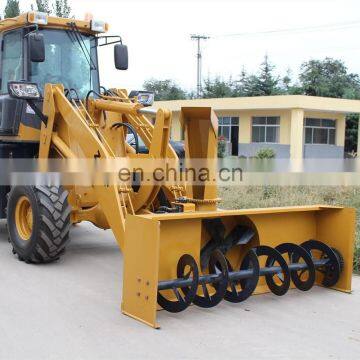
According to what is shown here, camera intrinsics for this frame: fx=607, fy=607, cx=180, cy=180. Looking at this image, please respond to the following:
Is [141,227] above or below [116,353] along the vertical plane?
above

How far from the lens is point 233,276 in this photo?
593cm

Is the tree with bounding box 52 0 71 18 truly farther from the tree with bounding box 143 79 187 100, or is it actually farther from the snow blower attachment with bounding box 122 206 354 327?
the tree with bounding box 143 79 187 100

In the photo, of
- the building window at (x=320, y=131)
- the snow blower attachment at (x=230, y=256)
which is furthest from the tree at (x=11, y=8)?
the snow blower attachment at (x=230, y=256)

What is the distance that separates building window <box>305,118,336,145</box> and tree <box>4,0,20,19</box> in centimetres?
1748

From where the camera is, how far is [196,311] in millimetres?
5953

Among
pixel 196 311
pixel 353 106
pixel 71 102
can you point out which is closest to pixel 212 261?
pixel 196 311

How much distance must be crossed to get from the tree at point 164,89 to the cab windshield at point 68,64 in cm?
4823

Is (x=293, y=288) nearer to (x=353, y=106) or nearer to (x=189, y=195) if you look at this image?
(x=189, y=195)

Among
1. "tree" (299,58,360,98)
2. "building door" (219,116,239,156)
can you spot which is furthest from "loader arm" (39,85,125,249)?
"tree" (299,58,360,98)

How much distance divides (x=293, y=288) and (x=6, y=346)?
3301 mm

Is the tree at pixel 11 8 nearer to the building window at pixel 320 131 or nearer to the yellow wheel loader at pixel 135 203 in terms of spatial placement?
the yellow wheel loader at pixel 135 203

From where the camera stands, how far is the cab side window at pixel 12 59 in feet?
27.9

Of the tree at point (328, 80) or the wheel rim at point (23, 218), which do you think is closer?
the wheel rim at point (23, 218)

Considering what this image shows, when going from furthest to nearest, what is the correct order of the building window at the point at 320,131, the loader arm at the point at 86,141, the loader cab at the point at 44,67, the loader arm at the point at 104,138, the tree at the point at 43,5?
the building window at the point at 320,131 → the tree at the point at 43,5 → the loader cab at the point at 44,67 → the loader arm at the point at 104,138 → the loader arm at the point at 86,141
